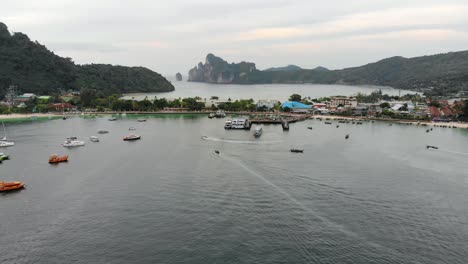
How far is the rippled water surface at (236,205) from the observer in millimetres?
19266

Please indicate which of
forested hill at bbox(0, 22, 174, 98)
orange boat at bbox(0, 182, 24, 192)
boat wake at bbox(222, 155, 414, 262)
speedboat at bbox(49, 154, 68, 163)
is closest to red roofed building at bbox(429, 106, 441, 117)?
boat wake at bbox(222, 155, 414, 262)

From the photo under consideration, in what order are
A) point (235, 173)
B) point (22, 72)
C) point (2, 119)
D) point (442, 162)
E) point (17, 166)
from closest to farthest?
point (235, 173) → point (17, 166) → point (442, 162) → point (2, 119) → point (22, 72)

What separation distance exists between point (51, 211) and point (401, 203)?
78.6 ft

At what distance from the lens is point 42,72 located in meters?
133

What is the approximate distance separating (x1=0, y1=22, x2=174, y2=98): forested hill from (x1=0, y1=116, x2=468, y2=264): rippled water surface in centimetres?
8749

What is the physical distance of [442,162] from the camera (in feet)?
129

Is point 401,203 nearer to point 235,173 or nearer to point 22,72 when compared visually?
point 235,173

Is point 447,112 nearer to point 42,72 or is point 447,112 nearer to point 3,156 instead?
point 3,156

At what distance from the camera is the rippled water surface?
758 inches

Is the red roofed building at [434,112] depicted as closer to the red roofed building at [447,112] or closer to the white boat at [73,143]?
the red roofed building at [447,112]

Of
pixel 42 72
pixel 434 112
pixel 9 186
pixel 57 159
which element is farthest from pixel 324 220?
pixel 42 72

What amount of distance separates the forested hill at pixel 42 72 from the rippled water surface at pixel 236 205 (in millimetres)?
87490

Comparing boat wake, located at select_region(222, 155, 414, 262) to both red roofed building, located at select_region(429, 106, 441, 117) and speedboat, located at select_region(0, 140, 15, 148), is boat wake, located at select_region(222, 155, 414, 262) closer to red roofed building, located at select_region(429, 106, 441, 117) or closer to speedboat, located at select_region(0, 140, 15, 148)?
speedboat, located at select_region(0, 140, 15, 148)

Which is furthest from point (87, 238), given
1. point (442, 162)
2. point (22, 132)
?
point (22, 132)
